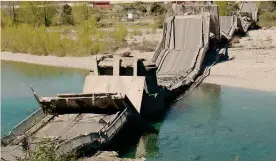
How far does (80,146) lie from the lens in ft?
59.6

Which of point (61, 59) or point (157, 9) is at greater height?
point (157, 9)

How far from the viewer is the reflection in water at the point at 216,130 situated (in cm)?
2089

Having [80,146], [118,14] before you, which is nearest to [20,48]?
[118,14]

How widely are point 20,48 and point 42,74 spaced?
15523mm

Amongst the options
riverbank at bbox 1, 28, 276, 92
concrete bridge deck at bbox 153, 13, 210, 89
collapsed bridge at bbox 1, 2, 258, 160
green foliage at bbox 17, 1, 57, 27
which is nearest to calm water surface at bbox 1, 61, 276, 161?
collapsed bridge at bbox 1, 2, 258, 160

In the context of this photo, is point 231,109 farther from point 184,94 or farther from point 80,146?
point 80,146

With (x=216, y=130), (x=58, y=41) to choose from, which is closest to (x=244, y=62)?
(x=216, y=130)

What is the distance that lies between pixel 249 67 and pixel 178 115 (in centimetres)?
1587

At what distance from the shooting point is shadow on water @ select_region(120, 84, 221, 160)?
69.7 feet

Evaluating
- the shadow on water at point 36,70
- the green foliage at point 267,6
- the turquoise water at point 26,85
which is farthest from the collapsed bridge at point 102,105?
the green foliage at point 267,6

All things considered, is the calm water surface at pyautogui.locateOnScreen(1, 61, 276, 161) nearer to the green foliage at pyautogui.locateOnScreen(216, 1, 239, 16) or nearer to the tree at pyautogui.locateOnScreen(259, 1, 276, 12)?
the green foliage at pyautogui.locateOnScreen(216, 1, 239, 16)

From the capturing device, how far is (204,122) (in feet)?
86.0

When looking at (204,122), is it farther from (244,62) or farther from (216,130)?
(244,62)

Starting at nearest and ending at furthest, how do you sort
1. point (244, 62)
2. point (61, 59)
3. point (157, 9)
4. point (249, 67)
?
point (249, 67), point (244, 62), point (61, 59), point (157, 9)
